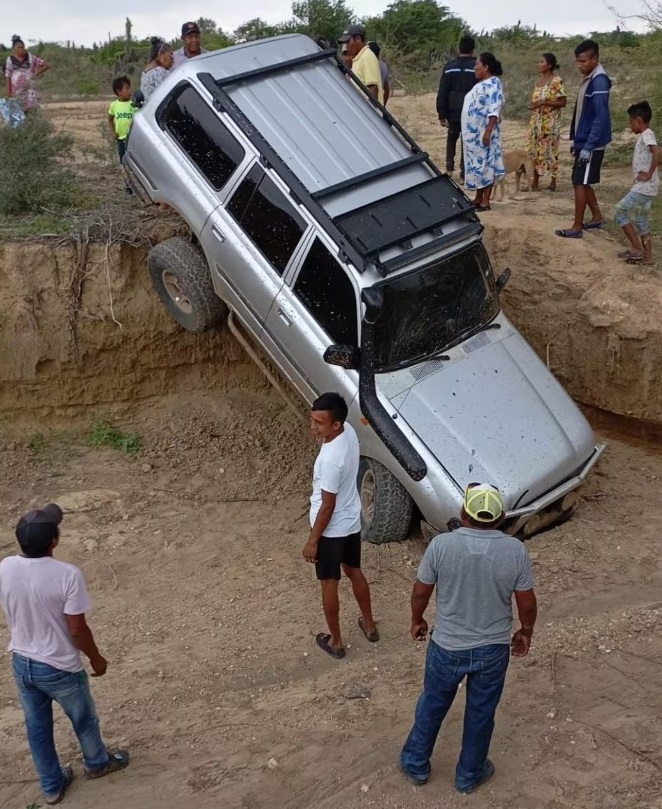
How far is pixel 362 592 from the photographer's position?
16.3ft

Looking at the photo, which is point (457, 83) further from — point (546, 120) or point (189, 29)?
point (189, 29)

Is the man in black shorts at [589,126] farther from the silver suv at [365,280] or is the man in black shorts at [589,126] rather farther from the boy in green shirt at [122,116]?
the boy in green shirt at [122,116]

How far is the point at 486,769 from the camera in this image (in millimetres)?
3900

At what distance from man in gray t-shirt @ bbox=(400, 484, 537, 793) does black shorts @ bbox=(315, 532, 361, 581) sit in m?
0.97

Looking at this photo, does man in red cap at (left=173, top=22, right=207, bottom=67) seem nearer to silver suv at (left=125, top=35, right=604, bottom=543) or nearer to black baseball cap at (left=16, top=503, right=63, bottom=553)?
silver suv at (left=125, top=35, right=604, bottom=543)

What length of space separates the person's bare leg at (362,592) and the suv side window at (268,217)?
233 cm

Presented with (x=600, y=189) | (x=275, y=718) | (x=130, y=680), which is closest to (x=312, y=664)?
(x=275, y=718)

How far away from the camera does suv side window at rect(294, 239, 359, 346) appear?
583cm

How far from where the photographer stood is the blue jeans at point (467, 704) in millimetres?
3504

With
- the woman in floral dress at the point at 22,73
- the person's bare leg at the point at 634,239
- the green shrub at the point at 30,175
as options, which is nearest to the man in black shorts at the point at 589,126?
the person's bare leg at the point at 634,239

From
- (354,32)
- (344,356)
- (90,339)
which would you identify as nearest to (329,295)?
(344,356)

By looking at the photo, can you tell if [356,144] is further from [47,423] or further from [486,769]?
[486,769]

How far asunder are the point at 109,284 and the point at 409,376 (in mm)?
3054

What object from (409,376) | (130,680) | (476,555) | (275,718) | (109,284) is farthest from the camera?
(109,284)
